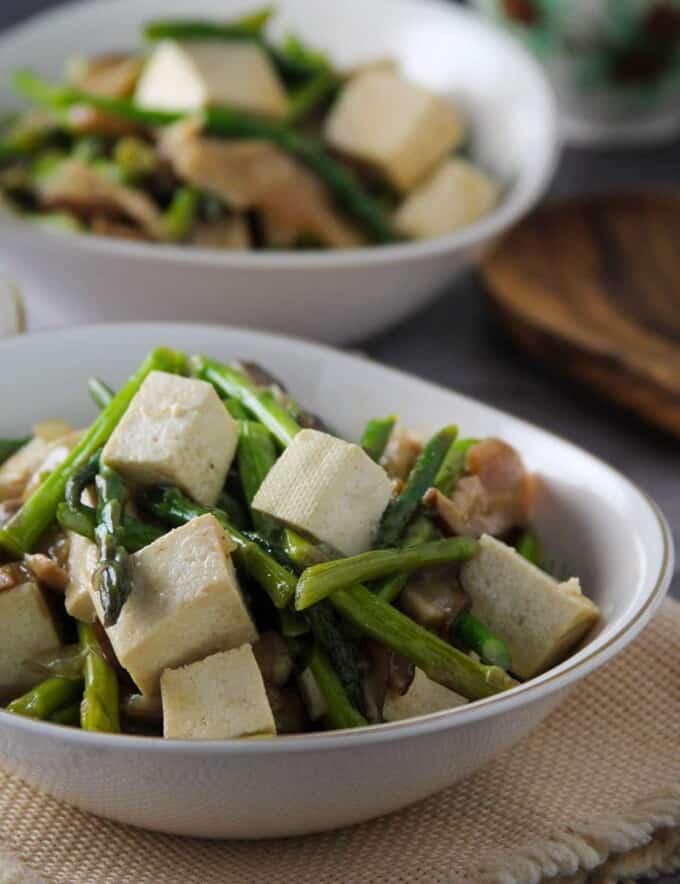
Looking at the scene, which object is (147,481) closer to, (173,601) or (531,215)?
(173,601)

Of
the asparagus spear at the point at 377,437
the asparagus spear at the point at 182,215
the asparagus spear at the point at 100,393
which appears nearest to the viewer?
the asparagus spear at the point at 377,437

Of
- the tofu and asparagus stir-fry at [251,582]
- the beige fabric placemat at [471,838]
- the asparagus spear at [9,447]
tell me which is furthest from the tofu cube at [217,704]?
the asparagus spear at [9,447]

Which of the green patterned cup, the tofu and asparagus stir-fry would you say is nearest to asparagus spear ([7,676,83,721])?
the tofu and asparagus stir-fry

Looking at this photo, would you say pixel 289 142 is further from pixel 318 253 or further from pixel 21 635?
pixel 21 635

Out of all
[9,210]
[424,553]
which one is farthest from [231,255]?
[424,553]

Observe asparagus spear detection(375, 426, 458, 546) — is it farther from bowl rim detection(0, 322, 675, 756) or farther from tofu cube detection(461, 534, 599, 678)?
bowl rim detection(0, 322, 675, 756)

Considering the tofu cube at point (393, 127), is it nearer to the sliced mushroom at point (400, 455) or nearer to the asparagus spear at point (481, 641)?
the sliced mushroom at point (400, 455)
